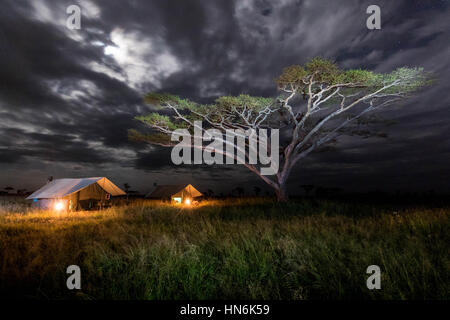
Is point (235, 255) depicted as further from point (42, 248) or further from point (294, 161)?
point (294, 161)

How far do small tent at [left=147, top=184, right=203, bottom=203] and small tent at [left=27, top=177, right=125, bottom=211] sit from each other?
8634 mm

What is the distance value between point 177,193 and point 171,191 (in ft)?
4.96

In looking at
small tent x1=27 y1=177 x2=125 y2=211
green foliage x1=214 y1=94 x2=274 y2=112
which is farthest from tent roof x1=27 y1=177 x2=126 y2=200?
green foliage x1=214 y1=94 x2=274 y2=112

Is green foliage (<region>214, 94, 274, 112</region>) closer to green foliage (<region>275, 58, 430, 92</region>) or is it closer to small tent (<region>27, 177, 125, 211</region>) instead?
green foliage (<region>275, 58, 430, 92</region>)

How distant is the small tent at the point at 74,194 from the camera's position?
15898 millimetres

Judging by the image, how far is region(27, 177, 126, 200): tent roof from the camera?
53.3 feet

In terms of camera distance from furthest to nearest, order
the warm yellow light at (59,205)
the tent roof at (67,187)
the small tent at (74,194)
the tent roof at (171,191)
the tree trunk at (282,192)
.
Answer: the tent roof at (171,191), the tent roof at (67,187), the small tent at (74,194), the warm yellow light at (59,205), the tree trunk at (282,192)

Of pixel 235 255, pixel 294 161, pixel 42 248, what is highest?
pixel 294 161

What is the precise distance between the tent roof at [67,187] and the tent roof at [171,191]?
8.16 metres

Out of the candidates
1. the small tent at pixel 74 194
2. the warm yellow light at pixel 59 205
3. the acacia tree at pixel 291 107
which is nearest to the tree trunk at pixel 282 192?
the acacia tree at pixel 291 107

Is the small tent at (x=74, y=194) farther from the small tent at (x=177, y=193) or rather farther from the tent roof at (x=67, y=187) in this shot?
the small tent at (x=177, y=193)
